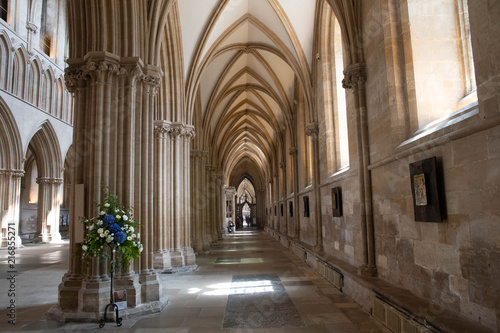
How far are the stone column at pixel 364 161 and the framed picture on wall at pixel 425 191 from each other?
6.56ft

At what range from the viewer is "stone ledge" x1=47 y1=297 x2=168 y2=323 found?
5707mm

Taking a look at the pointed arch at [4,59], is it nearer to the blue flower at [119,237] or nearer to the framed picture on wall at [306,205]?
the framed picture on wall at [306,205]

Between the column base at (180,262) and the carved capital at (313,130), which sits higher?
the carved capital at (313,130)

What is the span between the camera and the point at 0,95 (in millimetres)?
17828

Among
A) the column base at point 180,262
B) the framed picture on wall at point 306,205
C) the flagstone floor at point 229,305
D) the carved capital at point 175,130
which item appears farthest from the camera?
the framed picture on wall at point 306,205

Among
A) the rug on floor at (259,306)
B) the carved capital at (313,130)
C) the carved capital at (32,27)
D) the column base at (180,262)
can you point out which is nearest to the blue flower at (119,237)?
the rug on floor at (259,306)

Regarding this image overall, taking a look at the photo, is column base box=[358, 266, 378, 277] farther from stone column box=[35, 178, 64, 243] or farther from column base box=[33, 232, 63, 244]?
stone column box=[35, 178, 64, 243]

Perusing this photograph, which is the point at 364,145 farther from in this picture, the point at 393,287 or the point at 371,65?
the point at 393,287

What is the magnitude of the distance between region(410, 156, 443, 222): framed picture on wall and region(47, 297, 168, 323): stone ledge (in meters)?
4.52

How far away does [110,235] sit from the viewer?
18.2ft

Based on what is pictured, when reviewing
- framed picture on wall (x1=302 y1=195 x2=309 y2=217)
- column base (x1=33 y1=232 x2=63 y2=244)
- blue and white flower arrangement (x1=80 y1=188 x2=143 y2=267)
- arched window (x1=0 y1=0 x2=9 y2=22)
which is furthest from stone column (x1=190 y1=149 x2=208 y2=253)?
arched window (x1=0 y1=0 x2=9 y2=22)

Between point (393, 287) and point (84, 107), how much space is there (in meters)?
6.22

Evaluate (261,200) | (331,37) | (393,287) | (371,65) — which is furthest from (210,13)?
(261,200)

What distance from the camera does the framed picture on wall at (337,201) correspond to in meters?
9.84
